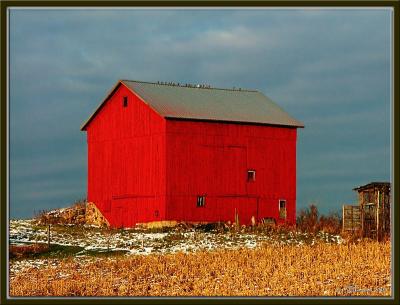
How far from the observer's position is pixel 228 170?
46.7 metres

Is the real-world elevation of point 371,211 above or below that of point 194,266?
above

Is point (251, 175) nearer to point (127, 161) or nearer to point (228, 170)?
point (228, 170)

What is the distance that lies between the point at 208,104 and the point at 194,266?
2197 centimetres

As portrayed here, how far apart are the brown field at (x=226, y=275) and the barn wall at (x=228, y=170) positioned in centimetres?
1334

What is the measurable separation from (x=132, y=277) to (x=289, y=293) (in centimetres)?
606

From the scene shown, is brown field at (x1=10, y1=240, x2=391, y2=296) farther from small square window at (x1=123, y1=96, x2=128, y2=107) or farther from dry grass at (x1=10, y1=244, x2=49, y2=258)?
small square window at (x1=123, y1=96, x2=128, y2=107)

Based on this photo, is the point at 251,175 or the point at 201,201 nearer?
the point at 201,201

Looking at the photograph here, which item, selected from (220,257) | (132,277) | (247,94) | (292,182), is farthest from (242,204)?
(132,277)

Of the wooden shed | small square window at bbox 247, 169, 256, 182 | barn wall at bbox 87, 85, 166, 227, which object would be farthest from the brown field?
small square window at bbox 247, 169, 256, 182

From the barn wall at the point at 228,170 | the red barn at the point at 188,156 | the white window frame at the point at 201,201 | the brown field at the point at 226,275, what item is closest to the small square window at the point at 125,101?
the red barn at the point at 188,156

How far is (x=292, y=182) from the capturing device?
1937 inches

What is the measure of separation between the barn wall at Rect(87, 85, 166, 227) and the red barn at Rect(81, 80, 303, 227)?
0.05m

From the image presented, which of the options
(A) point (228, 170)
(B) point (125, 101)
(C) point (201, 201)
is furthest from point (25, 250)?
(B) point (125, 101)

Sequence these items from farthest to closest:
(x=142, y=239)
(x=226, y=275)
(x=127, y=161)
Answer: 1. (x=127, y=161)
2. (x=142, y=239)
3. (x=226, y=275)
